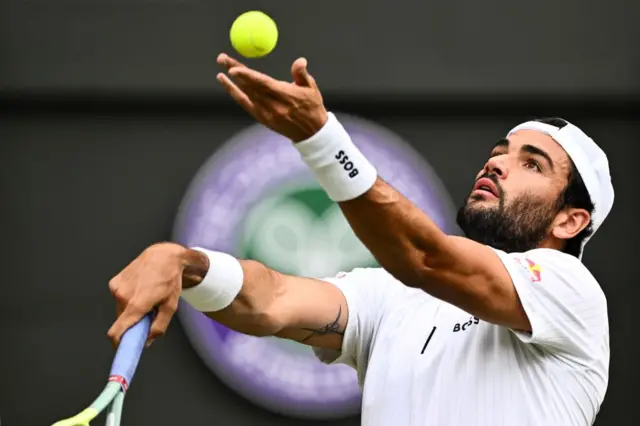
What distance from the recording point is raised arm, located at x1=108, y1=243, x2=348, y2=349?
229cm

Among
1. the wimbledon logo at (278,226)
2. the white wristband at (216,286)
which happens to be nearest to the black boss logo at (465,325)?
the white wristband at (216,286)

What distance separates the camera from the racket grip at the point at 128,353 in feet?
7.15

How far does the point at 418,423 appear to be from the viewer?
268 centimetres

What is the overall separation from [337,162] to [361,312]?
2.49 feet

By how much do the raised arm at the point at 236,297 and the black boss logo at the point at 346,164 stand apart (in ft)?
1.36

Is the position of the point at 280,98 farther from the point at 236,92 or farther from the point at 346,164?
the point at 346,164

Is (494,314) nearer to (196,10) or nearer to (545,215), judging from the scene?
(545,215)

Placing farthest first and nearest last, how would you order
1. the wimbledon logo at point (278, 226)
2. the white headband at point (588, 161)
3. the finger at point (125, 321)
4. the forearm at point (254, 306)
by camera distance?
the wimbledon logo at point (278, 226) → the white headband at point (588, 161) → the forearm at point (254, 306) → the finger at point (125, 321)

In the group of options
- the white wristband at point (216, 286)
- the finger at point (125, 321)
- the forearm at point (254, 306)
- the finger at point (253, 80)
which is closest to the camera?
the finger at point (253, 80)

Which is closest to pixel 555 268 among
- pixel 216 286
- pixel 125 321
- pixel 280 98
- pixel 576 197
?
pixel 576 197

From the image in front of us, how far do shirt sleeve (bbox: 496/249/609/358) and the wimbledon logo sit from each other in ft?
4.96

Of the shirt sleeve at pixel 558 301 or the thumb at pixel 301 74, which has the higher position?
the thumb at pixel 301 74

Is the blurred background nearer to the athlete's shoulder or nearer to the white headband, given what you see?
the white headband

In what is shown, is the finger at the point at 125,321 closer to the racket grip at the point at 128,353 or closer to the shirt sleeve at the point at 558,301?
the racket grip at the point at 128,353
